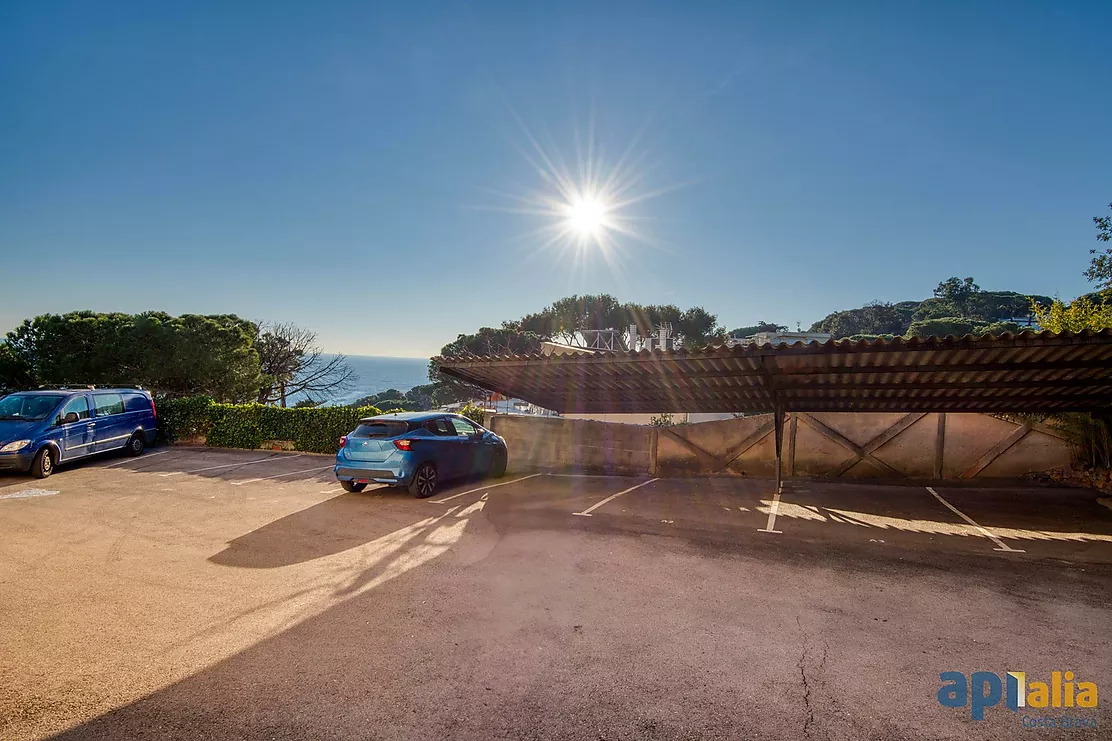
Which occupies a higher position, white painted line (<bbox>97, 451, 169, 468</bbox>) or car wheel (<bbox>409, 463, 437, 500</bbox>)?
car wheel (<bbox>409, 463, 437, 500</bbox>)

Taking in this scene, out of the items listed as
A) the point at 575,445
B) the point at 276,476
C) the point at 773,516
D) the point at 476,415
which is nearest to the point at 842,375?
the point at 773,516

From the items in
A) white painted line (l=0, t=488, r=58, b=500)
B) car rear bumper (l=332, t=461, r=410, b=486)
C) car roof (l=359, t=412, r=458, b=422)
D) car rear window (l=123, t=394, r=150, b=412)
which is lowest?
white painted line (l=0, t=488, r=58, b=500)

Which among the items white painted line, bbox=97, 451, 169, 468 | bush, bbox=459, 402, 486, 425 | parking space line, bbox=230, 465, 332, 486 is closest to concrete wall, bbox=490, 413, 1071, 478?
bush, bbox=459, 402, 486, 425

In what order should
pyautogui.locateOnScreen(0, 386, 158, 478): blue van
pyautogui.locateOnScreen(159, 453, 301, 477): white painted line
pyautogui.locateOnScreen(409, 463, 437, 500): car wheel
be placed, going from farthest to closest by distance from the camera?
pyautogui.locateOnScreen(159, 453, 301, 477): white painted line → pyautogui.locateOnScreen(0, 386, 158, 478): blue van → pyautogui.locateOnScreen(409, 463, 437, 500): car wheel

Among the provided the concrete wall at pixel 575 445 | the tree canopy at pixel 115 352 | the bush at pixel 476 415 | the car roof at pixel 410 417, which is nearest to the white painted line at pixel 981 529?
the concrete wall at pixel 575 445

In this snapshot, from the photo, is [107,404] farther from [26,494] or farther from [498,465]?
[498,465]

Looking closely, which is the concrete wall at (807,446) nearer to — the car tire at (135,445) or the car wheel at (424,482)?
the car wheel at (424,482)

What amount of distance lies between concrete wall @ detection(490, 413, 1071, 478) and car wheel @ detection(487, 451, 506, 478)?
163 centimetres

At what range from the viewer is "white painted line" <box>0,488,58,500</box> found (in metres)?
9.20

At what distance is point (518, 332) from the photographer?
56.6 meters

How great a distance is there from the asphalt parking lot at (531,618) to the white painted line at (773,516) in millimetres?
55

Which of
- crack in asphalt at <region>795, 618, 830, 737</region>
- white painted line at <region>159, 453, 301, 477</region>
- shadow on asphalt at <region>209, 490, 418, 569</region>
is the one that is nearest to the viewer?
crack in asphalt at <region>795, 618, 830, 737</region>

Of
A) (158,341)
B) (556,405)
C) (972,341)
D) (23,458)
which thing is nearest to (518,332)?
(158,341)

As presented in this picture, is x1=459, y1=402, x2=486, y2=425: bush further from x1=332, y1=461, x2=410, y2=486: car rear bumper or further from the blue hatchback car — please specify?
x1=332, y1=461, x2=410, y2=486: car rear bumper
